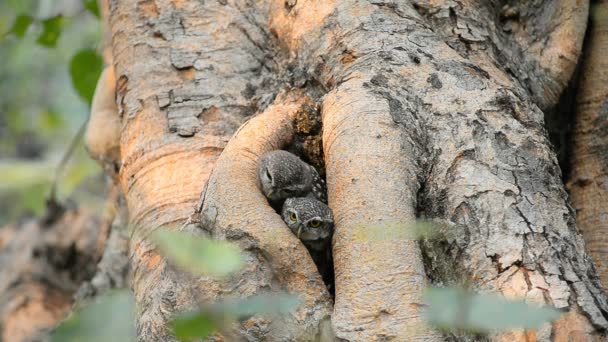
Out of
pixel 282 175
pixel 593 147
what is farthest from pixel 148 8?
pixel 593 147

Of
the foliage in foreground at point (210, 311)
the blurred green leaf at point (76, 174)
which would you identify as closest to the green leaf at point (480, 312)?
the foliage in foreground at point (210, 311)

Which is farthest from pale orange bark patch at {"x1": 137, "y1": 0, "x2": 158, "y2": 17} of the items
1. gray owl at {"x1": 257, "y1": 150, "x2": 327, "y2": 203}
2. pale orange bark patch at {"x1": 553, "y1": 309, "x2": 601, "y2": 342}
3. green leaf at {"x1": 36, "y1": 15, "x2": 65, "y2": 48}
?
pale orange bark patch at {"x1": 553, "y1": 309, "x2": 601, "y2": 342}

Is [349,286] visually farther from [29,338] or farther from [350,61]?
[29,338]

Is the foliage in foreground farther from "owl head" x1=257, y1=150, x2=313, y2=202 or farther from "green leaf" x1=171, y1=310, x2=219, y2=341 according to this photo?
"owl head" x1=257, y1=150, x2=313, y2=202

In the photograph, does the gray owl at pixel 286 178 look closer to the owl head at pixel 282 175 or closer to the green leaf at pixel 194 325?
the owl head at pixel 282 175

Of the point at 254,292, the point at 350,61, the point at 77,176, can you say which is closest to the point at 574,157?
the point at 350,61

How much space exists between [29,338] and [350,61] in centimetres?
306

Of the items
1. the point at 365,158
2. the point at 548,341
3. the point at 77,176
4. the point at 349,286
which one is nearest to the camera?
the point at 548,341

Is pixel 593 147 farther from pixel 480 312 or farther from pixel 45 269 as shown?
pixel 45 269

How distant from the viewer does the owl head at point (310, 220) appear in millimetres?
2709

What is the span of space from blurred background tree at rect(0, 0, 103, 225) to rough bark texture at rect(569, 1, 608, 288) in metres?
2.34

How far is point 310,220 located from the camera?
2.74 meters

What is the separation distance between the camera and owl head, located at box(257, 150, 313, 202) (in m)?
2.75

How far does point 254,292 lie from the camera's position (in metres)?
2.45
